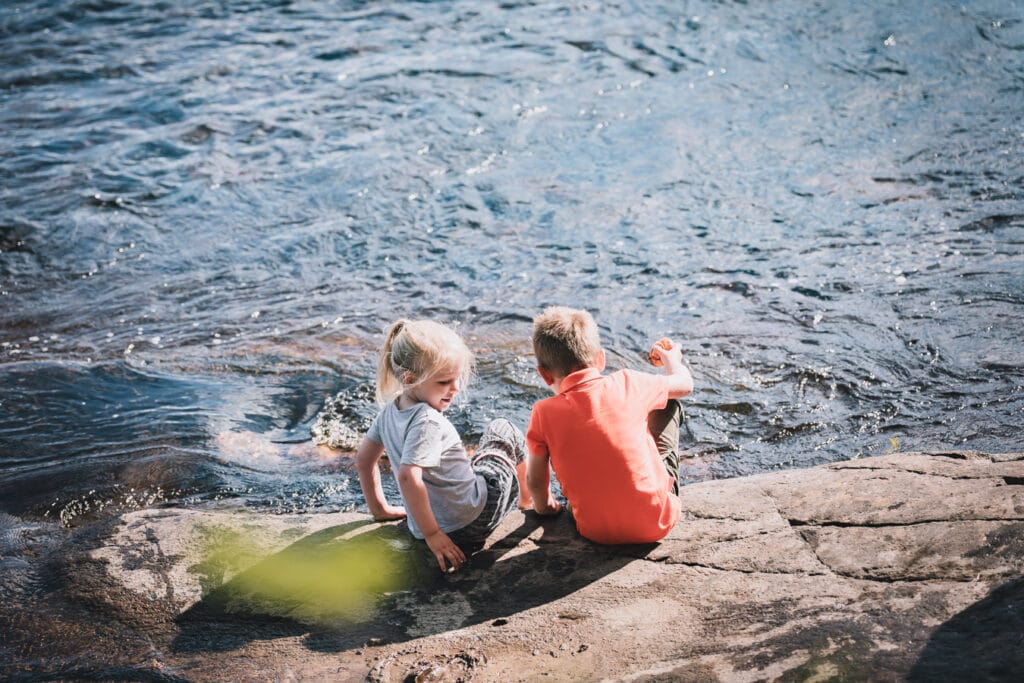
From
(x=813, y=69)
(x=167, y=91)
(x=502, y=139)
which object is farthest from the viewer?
(x=167, y=91)

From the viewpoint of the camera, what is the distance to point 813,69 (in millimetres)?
10875

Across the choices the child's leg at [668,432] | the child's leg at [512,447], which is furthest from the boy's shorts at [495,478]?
the child's leg at [668,432]

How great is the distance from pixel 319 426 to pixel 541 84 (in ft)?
22.7

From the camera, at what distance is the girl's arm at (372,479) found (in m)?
3.99

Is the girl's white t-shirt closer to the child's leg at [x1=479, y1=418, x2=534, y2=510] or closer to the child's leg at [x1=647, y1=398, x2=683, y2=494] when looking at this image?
the child's leg at [x1=479, y1=418, x2=534, y2=510]

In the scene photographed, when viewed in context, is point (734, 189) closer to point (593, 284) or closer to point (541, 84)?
point (593, 284)

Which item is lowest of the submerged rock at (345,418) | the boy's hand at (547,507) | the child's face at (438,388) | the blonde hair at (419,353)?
the submerged rock at (345,418)

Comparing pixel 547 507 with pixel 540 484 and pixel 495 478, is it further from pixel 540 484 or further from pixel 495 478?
pixel 495 478

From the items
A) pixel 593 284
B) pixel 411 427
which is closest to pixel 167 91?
pixel 593 284

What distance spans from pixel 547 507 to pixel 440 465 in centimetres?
54

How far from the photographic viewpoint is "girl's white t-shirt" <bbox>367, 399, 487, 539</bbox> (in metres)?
3.73

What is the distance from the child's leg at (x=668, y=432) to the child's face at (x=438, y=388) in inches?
40.4

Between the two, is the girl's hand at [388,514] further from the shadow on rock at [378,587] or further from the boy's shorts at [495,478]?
the boy's shorts at [495,478]

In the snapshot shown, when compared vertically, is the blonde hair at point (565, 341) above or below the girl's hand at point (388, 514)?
above
